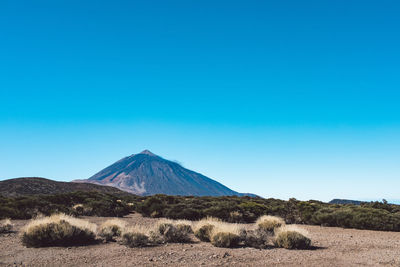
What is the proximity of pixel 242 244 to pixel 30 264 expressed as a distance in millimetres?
6887

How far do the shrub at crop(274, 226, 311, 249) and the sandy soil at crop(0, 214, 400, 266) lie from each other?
43cm

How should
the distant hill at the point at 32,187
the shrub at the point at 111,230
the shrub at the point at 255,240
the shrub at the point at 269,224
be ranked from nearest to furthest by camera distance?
the shrub at the point at 255,240 < the shrub at the point at 111,230 < the shrub at the point at 269,224 < the distant hill at the point at 32,187

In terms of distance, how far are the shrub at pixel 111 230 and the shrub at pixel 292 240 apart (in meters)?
6.20

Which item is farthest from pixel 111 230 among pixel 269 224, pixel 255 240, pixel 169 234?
pixel 269 224

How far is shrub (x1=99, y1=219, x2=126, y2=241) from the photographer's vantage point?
11648 mm

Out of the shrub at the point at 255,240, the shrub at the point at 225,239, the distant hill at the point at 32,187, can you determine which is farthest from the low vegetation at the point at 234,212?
the distant hill at the point at 32,187

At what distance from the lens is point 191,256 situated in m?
9.24

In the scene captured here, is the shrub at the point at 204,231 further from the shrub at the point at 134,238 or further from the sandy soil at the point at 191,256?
the shrub at the point at 134,238

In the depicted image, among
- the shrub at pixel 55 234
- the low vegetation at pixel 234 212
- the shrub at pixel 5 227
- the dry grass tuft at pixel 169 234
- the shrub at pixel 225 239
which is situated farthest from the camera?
the low vegetation at pixel 234 212

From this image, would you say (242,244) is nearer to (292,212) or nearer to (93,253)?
(93,253)

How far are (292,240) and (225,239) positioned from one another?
2.39 meters

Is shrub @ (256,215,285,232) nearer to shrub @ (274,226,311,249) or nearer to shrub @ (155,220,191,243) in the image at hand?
shrub @ (274,226,311,249)

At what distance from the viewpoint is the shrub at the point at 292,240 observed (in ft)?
35.3

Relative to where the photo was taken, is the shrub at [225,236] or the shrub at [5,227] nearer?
the shrub at [225,236]
